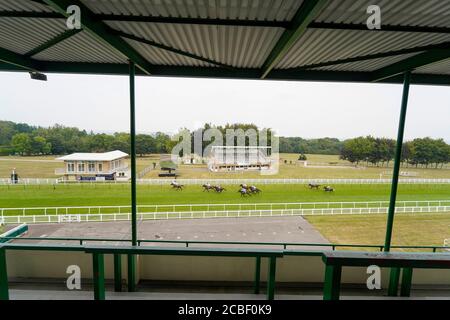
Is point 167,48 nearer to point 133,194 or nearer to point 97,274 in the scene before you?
point 133,194

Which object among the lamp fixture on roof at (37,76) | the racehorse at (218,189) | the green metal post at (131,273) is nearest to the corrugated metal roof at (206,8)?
the lamp fixture on roof at (37,76)

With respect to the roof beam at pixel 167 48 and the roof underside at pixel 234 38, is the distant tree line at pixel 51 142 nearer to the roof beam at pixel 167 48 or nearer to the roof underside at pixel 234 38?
the roof underside at pixel 234 38

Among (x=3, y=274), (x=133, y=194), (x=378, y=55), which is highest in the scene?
(x=378, y=55)

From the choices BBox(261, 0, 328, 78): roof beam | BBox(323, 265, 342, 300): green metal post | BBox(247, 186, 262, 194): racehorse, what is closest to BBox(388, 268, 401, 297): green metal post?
BBox(323, 265, 342, 300): green metal post

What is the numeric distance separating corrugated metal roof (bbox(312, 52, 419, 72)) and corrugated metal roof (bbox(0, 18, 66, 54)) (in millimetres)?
3532

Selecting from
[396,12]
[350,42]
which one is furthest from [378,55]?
[396,12]

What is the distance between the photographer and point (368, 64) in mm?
3332

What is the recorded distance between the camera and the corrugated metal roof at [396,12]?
6.06ft

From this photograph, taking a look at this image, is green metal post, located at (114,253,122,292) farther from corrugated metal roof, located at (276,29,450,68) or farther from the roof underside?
corrugated metal roof, located at (276,29,450,68)

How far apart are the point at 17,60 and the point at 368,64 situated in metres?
5.02

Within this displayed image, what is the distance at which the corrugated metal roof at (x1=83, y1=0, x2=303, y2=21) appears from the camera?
74.9 inches

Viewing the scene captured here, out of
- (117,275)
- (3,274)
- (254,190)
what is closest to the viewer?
(3,274)

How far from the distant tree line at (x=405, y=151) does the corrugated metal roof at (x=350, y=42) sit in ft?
17.5

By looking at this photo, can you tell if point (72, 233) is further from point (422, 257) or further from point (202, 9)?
point (422, 257)
